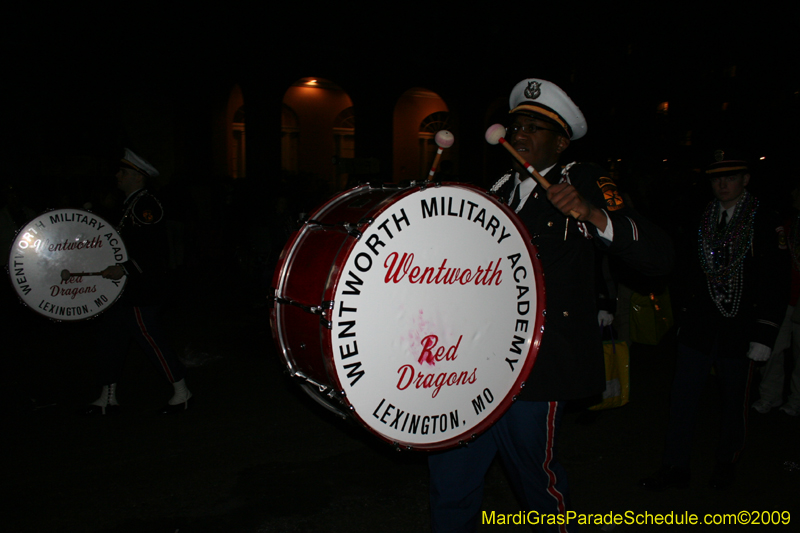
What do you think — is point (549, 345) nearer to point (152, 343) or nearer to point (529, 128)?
point (529, 128)

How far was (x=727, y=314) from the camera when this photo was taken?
329 centimetres

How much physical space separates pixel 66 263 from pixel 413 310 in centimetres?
348

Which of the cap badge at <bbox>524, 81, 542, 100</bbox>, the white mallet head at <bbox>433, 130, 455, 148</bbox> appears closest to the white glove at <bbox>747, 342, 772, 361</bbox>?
the cap badge at <bbox>524, 81, 542, 100</bbox>

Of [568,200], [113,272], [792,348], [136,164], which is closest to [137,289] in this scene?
[113,272]

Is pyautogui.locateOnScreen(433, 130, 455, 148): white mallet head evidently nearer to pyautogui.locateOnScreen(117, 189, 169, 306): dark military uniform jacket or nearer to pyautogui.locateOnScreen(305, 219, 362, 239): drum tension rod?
pyautogui.locateOnScreen(305, 219, 362, 239): drum tension rod

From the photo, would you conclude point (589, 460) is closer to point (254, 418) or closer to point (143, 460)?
point (254, 418)

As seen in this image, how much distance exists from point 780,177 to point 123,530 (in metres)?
10.1

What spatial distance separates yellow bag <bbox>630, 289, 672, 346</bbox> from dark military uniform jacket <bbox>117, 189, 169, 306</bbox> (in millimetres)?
4062

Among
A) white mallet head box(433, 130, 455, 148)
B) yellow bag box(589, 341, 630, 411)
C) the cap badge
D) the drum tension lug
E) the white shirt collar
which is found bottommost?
yellow bag box(589, 341, 630, 411)

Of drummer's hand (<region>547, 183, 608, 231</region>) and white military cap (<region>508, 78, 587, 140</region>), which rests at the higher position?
white military cap (<region>508, 78, 587, 140</region>)

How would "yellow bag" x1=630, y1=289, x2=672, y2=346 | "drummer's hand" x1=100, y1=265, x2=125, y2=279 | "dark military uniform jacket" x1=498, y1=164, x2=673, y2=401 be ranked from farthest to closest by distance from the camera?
"yellow bag" x1=630, y1=289, x2=672, y2=346 < "drummer's hand" x1=100, y1=265, x2=125, y2=279 < "dark military uniform jacket" x1=498, y1=164, x2=673, y2=401

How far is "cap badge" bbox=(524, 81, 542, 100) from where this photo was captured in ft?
7.95
